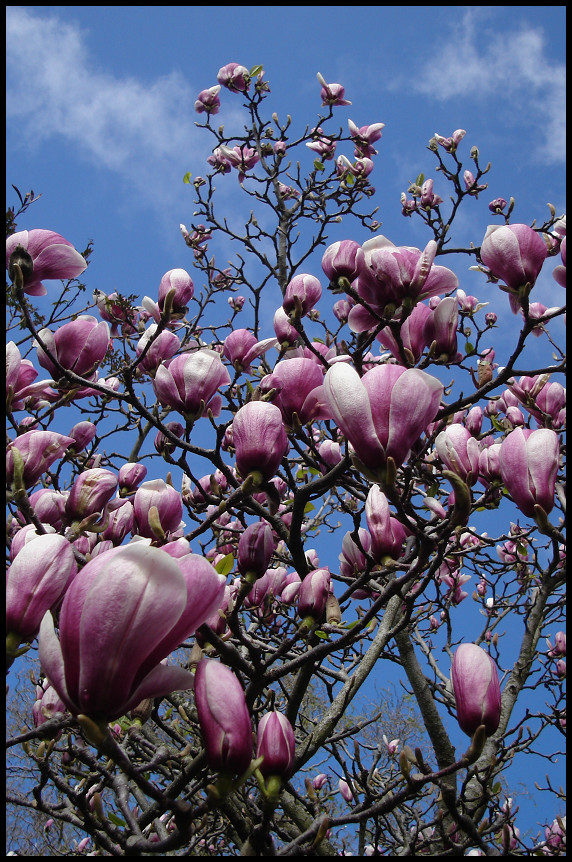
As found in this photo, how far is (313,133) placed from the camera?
562cm

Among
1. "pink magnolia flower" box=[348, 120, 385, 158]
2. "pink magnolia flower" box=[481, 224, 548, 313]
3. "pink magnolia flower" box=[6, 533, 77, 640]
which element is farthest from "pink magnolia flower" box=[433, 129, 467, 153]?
"pink magnolia flower" box=[6, 533, 77, 640]

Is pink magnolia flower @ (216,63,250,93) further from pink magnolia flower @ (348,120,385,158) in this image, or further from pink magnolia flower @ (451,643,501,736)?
pink magnolia flower @ (451,643,501,736)

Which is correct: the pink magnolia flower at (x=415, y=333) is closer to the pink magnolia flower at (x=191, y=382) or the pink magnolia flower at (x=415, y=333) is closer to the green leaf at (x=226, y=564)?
the pink magnolia flower at (x=191, y=382)

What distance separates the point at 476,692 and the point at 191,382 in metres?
1.10

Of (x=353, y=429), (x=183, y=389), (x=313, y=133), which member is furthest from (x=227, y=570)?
(x=313, y=133)

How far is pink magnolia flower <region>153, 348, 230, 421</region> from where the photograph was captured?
5.69 ft

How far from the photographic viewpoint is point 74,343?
6.19ft

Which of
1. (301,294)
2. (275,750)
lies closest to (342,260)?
(301,294)

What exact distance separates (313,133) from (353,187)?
2.89ft

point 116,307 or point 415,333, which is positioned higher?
point 116,307

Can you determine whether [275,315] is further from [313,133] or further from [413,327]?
[313,133]

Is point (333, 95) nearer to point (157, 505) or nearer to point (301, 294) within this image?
Result: point (301, 294)

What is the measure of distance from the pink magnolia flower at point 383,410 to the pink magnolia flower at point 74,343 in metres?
1.06

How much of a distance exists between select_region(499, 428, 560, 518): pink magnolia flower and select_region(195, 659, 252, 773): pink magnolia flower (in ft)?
2.98
